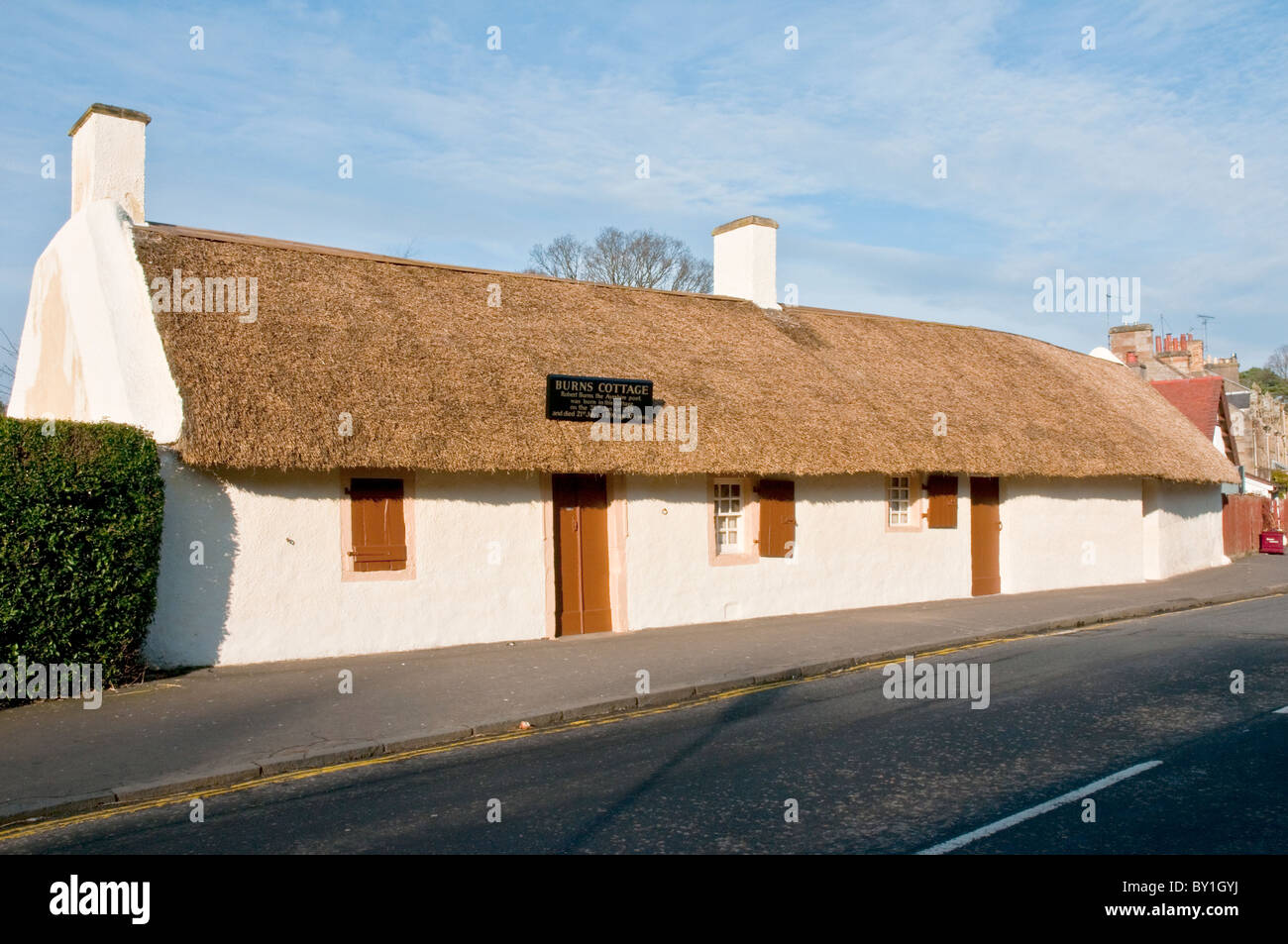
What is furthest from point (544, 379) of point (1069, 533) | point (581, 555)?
point (1069, 533)

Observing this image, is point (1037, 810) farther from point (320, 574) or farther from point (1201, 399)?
point (1201, 399)

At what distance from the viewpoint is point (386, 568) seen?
12688 mm

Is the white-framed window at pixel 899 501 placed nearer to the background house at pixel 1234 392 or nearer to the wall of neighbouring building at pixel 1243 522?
the wall of neighbouring building at pixel 1243 522

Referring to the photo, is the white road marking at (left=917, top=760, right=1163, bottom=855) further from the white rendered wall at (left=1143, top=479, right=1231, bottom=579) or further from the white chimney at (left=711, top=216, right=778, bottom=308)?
the white rendered wall at (left=1143, top=479, right=1231, bottom=579)

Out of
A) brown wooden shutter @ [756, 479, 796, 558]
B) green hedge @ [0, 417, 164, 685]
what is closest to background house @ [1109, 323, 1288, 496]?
brown wooden shutter @ [756, 479, 796, 558]

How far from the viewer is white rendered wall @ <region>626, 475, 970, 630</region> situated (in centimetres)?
1480

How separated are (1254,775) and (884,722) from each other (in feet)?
9.31

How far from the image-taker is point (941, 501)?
720 inches

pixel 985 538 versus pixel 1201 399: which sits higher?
pixel 1201 399

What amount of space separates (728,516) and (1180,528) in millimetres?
14241

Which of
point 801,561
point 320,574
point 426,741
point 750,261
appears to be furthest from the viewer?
point 750,261
